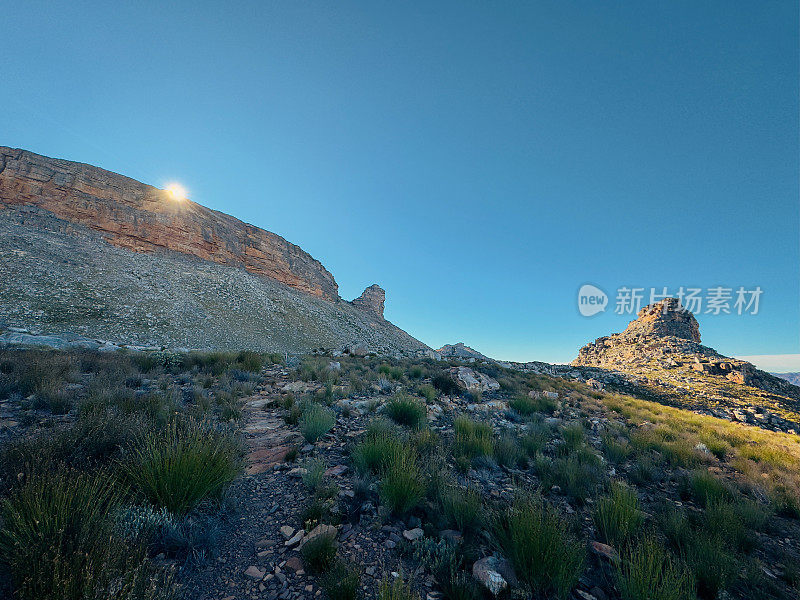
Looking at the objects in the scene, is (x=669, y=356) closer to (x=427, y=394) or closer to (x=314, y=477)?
(x=427, y=394)

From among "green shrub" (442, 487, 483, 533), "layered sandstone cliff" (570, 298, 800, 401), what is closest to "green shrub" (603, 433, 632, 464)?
"green shrub" (442, 487, 483, 533)

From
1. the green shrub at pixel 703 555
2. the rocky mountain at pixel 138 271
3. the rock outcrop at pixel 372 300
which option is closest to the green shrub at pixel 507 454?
the green shrub at pixel 703 555

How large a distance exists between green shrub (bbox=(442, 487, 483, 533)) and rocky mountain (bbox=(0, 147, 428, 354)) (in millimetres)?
24621

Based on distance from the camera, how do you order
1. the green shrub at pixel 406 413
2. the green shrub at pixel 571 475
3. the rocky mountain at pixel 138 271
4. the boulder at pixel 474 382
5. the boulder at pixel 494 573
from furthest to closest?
the rocky mountain at pixel 138 271 → the boulder at pixel 474 382 → the green shrub at pixel 406 413 → the green shrub at pixel 571 475 → the boulder at pixel 494 573

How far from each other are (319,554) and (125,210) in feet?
161

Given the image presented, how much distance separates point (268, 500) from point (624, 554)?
3.46m

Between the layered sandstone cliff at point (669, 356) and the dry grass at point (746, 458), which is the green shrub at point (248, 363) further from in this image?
the layered sandstone cliff at point (669, 356)

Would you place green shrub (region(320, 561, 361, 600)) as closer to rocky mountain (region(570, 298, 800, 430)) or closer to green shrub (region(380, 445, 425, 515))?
green shrub (region(380, 445, 425, 515))

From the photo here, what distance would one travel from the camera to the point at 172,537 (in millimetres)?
2205

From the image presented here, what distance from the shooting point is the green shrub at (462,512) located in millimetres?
2811

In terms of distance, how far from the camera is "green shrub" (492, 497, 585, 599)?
218 cm

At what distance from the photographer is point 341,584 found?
6.41 ft

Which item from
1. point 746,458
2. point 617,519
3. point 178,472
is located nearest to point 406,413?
point 617,519

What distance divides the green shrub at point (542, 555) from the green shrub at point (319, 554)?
1.49 meters
